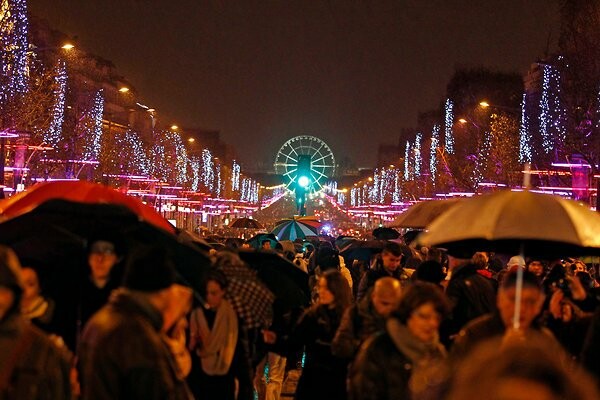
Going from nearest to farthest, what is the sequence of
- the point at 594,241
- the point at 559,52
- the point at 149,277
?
the point at 149,277
the point at 594,241
the point at 559,52

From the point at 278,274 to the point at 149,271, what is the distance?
4.90 m

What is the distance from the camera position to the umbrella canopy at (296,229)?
1305 inches

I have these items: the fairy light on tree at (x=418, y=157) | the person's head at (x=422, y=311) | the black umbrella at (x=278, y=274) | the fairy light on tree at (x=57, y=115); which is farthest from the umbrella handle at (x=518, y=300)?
the fairy light on tree at (x=418, y=157)

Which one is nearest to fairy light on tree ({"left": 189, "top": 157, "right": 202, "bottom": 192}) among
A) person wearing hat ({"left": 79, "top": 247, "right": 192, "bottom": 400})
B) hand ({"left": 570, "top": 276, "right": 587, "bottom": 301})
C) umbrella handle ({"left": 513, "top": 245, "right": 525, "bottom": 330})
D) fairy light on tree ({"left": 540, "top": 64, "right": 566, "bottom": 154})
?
fairy light on tree ({"left": 540, "top": 64, "right": 566, "bottom": 154})

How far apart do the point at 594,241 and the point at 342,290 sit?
2307 mm

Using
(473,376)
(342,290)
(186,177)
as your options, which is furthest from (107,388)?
(186,177)

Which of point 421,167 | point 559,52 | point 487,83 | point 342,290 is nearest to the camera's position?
point 342,290

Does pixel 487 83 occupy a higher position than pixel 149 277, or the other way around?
pixel 487 83

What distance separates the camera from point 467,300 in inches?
401

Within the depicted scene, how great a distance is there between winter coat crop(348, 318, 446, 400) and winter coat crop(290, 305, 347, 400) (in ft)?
6.19

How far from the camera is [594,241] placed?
7.23 metres

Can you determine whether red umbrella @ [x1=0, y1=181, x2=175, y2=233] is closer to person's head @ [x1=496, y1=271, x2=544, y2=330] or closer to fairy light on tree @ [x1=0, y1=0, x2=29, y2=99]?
person's head @ [x1=496, y1=271, x2=544, y2=330]

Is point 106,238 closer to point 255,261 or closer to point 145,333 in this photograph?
point 145,333

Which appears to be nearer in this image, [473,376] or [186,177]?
[473,376]
